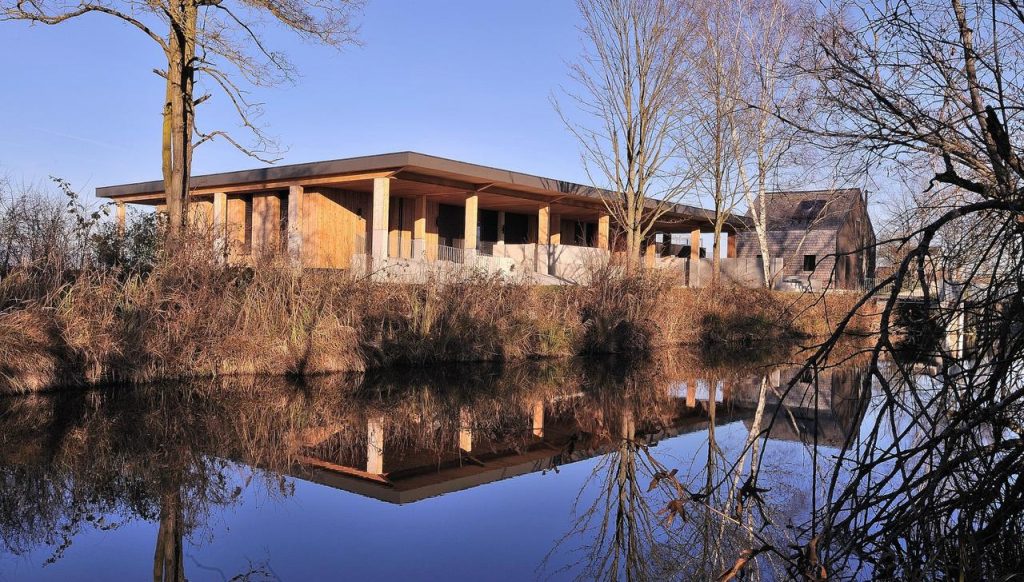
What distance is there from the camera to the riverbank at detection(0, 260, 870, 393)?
10.0 m

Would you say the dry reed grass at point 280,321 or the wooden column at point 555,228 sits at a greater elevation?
the wooden column at point 555,228

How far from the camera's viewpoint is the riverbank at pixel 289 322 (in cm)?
1000

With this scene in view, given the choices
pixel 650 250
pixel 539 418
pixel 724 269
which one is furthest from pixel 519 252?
pixel 539 418

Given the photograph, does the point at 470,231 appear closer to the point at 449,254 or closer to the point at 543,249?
the point at 449,254

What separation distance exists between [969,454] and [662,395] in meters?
8.45

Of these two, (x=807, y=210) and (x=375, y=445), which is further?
(x=807, y=210)

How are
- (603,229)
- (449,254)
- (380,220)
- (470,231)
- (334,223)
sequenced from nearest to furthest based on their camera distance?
1. (380,220)
2. (470,231)
3. (334,223)
4. (449,254)
5. (603,229)

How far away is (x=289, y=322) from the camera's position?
12.1 m

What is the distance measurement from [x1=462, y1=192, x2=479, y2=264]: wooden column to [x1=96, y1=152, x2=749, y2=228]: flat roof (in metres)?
0.56

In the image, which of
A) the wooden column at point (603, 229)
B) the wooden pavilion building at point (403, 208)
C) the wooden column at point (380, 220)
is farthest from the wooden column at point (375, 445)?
the wooden column at point (603, 229)

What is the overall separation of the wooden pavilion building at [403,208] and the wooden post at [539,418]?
1023cm

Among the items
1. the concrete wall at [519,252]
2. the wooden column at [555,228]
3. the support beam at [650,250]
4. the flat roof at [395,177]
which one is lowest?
the concrete wall at [519,252]

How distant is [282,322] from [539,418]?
4.78 meters

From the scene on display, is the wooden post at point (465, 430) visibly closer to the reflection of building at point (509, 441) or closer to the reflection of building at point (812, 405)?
the reflection of building at point (509, 441)
